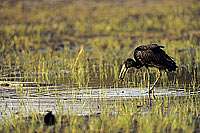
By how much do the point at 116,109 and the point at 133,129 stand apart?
59.2 inches

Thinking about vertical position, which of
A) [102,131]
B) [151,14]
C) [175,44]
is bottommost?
[102,131]

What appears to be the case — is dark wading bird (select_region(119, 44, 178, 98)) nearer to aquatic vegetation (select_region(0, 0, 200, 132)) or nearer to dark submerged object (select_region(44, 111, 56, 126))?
aquatic vegetation (select_region(0, 0, 200, 132))

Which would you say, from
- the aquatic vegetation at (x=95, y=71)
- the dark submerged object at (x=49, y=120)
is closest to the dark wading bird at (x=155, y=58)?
the aquatic vegetation at (x=95, y=71)

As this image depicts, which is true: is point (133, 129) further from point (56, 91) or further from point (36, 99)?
point (56, 91)

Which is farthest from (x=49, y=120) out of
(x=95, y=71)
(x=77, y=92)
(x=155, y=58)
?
(x=95, y=71)

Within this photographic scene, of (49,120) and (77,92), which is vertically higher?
(77,92)

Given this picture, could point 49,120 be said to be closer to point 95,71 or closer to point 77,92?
point 77,92

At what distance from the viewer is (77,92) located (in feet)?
35.8

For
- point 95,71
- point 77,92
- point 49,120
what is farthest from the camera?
point 95,71

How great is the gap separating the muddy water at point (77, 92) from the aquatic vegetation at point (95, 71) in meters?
0.02

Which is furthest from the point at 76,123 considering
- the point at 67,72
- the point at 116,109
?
the point at 67,72

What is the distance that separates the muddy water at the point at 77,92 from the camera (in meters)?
9.19

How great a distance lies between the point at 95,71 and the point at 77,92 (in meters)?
3.83

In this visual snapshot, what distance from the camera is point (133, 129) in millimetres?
7336
